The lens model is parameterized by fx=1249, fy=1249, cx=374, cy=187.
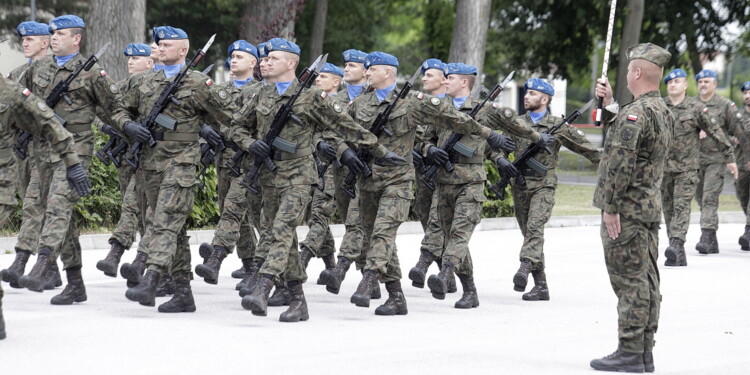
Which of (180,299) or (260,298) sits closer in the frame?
(260,298)

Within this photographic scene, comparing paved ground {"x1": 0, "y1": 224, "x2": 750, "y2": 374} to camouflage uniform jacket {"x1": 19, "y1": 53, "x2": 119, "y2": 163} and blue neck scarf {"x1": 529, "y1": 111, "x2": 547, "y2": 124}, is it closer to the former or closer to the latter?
camouflage uniform jacket {"x1": 19, "y1": 53, "x2": 119, "y2": 163}

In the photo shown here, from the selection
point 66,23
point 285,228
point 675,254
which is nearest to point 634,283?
point 285,228

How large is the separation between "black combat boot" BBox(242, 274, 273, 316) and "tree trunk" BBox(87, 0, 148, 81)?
937 centimetres

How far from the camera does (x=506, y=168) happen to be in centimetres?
1066

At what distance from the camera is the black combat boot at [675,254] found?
13.7 m

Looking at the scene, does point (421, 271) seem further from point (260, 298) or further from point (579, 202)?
point (579, 202)

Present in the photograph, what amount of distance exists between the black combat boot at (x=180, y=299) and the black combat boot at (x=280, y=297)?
725 mm

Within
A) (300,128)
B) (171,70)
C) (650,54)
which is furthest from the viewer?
(171,70)

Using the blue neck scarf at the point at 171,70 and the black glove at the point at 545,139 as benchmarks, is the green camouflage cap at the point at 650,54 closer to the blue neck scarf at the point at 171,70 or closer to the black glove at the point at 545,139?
the black glove at the point at 545,139

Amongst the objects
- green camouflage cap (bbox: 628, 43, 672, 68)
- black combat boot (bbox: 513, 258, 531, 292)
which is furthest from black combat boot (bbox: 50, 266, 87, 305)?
green camouflage cap (bbox: 628, 43, 672, 68)

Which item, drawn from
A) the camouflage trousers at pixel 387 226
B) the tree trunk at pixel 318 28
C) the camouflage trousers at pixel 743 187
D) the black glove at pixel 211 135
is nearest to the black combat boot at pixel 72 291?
the black glove at pixel 211 135

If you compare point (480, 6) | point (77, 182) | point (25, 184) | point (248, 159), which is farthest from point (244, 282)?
point (480, 6)

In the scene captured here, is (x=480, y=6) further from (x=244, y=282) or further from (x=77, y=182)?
(x=77, y=182)

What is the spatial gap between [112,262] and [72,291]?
1221mm
